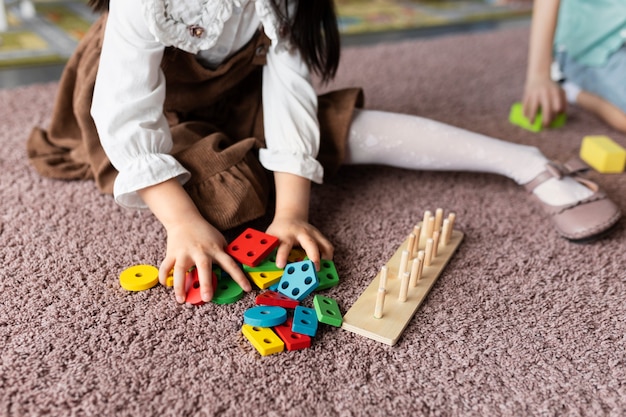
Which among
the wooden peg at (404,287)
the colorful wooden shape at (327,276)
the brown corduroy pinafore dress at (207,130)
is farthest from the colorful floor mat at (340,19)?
the wooden peg at (404,287)

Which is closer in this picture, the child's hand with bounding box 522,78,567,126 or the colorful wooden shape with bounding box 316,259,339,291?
the colorful wooden shape with bounding box 316,259,339,291

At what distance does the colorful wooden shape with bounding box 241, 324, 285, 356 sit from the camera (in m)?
0.64

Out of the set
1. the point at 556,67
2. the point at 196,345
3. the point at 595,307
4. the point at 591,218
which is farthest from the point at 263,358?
the point at 556,67

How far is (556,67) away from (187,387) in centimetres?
124

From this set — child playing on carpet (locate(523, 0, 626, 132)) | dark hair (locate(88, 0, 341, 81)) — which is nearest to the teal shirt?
child playing on carpet (locate(523, 0, 626, 132))

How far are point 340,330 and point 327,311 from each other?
3 centimetres

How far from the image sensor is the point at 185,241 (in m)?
0.74

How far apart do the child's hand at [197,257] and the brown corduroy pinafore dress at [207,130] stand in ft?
0.20

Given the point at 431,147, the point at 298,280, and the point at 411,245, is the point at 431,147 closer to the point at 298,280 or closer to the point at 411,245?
the point at 411,245

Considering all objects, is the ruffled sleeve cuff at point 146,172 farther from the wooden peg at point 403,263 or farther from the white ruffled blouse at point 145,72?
the wooden peg at point 403,263

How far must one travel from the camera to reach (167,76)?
2.92 ft

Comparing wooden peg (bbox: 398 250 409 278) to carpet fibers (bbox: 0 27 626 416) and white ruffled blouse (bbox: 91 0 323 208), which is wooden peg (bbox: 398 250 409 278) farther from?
white ruffled blouse (bbox: 91 0 323 208)

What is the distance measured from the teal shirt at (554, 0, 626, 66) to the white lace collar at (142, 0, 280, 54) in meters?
0.85

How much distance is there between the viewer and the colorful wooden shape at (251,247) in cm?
75
